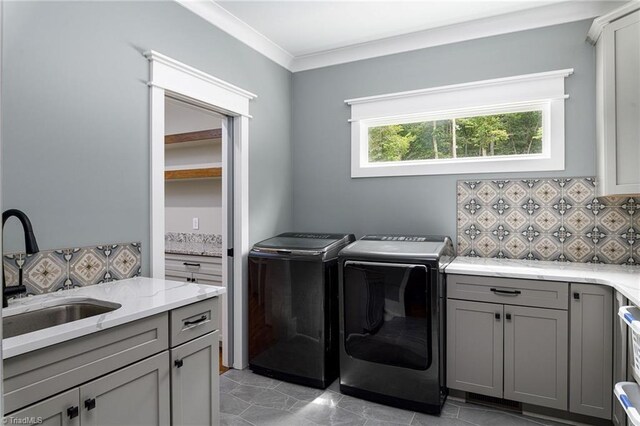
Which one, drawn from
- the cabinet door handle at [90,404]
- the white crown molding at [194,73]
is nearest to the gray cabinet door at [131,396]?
the cabinet door handle at [90,404]

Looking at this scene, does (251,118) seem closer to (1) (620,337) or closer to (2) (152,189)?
(2) (152,189)

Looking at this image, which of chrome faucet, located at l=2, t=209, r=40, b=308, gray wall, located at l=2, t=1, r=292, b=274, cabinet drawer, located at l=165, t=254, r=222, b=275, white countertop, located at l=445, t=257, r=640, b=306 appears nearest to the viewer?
chrome faucet, located at l=2, t=209, r=40, b=308

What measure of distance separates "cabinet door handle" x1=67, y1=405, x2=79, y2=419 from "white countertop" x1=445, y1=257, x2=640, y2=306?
208cm

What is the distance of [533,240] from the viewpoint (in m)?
2.83

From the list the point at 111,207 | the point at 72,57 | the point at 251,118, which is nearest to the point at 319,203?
the point at 251,118

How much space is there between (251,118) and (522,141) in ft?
6.99

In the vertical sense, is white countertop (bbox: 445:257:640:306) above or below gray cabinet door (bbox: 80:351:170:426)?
above

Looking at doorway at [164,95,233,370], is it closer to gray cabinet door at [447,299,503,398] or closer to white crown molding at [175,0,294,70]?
white crown molding at [175,0,294,70]

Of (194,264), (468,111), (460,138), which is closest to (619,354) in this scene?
(460,138)

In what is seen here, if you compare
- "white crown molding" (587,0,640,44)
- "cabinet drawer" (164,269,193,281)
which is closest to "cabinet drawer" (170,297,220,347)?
"cabinet drawer" (164,269,193,281)

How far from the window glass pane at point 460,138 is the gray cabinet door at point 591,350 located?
3.87 feet

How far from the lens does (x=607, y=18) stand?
2.35 meters

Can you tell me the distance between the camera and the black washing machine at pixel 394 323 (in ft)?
7.83

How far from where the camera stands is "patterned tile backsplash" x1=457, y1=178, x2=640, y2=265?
2.62 meters
